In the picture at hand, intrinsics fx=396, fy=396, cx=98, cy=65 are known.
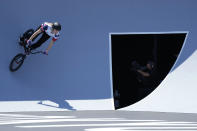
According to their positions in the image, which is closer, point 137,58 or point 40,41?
point 40,41

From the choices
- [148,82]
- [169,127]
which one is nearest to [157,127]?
[169,127]

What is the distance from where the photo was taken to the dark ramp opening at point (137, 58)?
1112cm

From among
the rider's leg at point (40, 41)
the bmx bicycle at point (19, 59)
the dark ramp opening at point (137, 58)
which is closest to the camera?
the rider's leg at point (40, 41)

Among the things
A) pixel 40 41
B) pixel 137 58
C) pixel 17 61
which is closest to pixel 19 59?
pixel 17 61

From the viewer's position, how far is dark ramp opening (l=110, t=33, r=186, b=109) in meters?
11.1

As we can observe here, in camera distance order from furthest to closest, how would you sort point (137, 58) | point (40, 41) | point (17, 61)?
point (137, 58)
point (17, 61)
point (40, 41)

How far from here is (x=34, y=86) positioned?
9.18 metres

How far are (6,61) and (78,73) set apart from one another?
5.69 feet

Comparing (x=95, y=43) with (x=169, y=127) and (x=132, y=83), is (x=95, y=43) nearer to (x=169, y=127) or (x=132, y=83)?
(x=132, y=83)

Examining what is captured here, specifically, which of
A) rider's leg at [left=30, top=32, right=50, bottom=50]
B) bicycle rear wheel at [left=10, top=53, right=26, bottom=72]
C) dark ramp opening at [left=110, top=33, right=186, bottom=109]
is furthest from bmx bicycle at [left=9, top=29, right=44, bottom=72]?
dark ramp opening at [left=110, top=33, right=186, bottom=109]

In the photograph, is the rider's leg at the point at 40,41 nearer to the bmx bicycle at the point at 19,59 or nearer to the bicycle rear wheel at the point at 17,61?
the bmx bicycle at the point at 19,59

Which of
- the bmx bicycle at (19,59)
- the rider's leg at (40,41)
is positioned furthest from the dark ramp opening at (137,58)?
the bmx bicycle at (19,59)

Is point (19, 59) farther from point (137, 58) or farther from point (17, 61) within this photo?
point (137, 58)

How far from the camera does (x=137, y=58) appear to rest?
12750 mm
